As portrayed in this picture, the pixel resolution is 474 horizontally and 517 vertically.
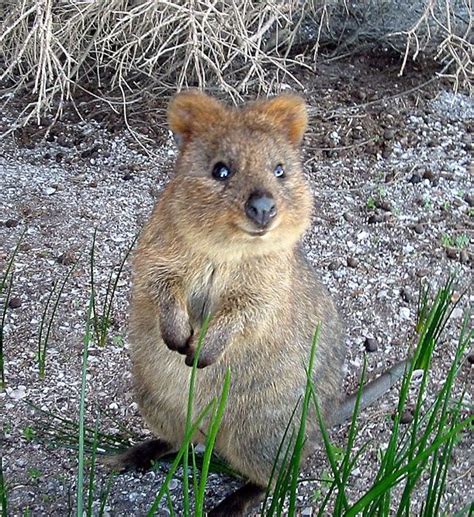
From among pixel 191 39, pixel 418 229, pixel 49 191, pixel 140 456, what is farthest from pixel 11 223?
pixel 418 229

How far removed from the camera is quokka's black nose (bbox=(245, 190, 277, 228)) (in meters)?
2.39

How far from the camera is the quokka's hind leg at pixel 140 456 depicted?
10.6 ft

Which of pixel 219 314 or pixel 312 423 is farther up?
pixel 219 314

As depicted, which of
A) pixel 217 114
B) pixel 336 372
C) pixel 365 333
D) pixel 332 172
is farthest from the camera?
pixel 332 172

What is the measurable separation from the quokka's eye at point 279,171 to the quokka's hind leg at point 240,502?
1.14 metres

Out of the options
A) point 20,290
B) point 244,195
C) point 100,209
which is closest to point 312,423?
point 244,195

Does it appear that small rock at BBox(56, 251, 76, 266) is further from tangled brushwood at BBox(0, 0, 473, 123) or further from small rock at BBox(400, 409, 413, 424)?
small rock at BBox(400, 409, 413, 424)

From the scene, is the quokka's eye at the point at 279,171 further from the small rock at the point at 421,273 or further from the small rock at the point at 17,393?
the small rock at the point at 421,273

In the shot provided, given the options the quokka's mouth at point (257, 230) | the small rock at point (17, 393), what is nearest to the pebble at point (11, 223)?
the small rock at point (17, 393)

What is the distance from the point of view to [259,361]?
289 cm

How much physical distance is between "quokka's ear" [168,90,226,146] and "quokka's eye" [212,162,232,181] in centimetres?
16

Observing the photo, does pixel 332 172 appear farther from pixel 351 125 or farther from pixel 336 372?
pixel 336 372

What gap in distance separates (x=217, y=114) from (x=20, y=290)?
1713 millimetres

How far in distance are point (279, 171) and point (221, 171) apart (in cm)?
18
